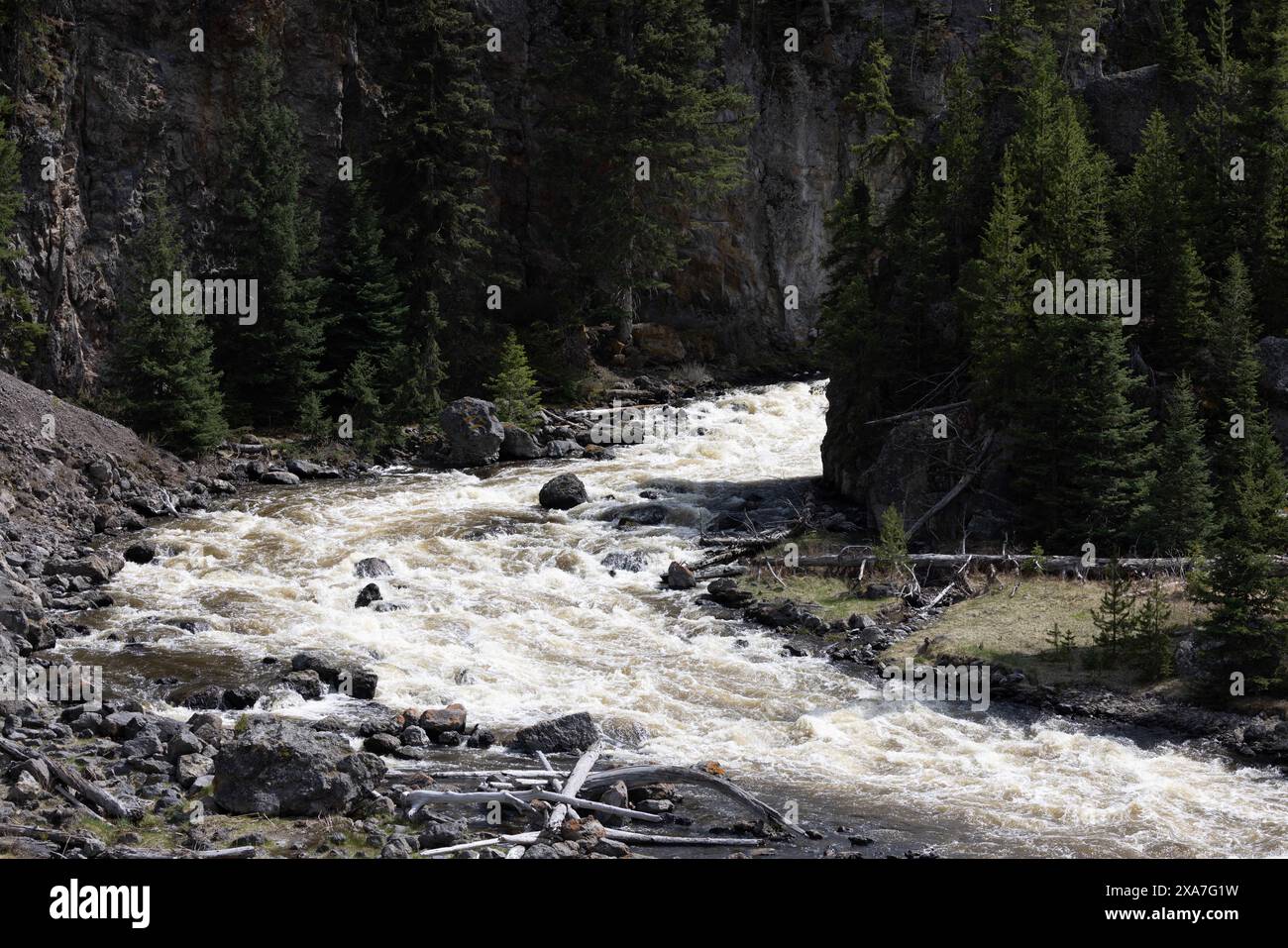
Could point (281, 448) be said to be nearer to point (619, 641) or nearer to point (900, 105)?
point (619, 641)

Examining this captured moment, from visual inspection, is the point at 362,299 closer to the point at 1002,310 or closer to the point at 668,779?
the point at 1002,310

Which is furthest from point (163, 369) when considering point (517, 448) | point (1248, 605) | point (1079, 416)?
point (1248, 605)

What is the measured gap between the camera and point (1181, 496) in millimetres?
25250

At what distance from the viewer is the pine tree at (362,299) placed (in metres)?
44.8

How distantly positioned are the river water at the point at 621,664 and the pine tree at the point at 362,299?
9.32 meters

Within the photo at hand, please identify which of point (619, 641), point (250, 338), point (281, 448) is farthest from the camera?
point (250, 338)

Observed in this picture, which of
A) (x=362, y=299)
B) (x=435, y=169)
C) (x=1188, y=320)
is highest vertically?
(x=435, y=169)

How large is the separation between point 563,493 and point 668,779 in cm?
1839

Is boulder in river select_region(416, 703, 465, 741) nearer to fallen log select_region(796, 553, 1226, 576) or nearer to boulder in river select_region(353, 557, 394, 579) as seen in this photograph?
boulder in river select_region(353, 557, 394, 579)

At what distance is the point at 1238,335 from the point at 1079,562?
7.04 m

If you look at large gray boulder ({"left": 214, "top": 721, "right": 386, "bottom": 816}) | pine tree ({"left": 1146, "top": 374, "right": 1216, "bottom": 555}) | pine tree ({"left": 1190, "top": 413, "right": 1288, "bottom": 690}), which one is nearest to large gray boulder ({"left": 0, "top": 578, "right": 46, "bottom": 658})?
large gray boulder ({"left": 214, "top": 721, "right": 386, "bottom": 816})

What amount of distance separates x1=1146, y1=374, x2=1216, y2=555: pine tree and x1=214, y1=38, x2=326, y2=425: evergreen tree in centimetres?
2691
